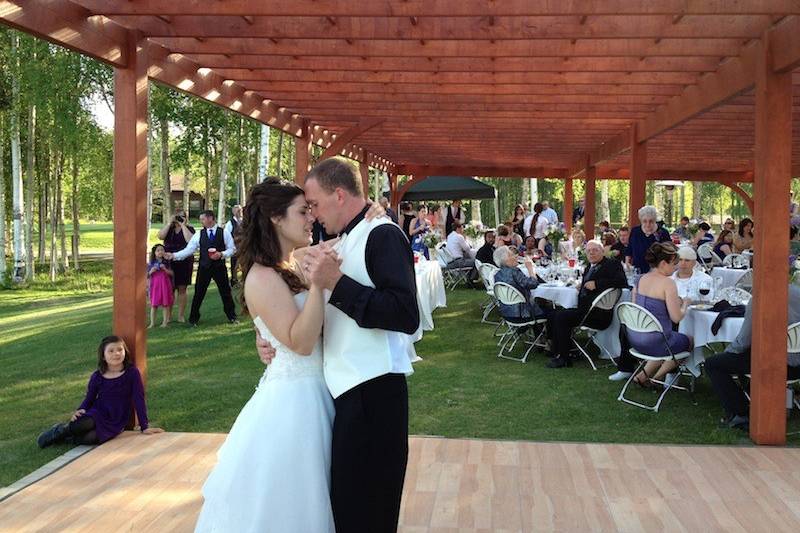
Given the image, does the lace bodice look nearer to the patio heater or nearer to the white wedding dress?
the white wedding dress

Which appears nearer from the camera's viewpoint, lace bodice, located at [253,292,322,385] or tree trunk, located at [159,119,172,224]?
lace bodice, located at [253,292,322,385]

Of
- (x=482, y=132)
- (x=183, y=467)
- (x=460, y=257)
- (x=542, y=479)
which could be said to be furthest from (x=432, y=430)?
(x=460, y=257)

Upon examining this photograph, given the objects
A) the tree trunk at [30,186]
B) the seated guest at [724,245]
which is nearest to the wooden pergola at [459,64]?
the seated guest at [724,245]

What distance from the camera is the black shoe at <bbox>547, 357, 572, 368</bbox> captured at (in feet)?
27.9

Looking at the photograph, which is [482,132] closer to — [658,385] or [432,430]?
[658,385]

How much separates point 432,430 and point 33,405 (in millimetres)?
3287

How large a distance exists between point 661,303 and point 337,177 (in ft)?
16.5

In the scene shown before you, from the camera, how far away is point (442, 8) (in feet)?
16.5

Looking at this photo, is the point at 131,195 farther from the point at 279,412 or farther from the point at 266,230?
the point at 279,412

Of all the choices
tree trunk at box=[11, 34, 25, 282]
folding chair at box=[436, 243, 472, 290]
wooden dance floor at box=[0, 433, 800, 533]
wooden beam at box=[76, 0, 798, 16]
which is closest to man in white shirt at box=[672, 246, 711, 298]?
wooden dance floor at box=[0, 433, 800, 533]

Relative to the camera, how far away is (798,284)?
21.2ft

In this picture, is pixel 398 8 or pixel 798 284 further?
pixel 798 284

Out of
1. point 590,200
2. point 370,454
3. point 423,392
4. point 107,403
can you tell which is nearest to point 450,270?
point 590,200

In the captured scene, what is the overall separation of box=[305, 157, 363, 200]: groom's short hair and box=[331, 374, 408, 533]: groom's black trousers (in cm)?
58
